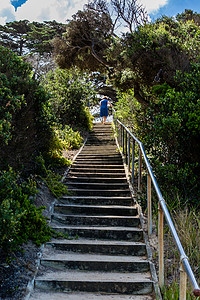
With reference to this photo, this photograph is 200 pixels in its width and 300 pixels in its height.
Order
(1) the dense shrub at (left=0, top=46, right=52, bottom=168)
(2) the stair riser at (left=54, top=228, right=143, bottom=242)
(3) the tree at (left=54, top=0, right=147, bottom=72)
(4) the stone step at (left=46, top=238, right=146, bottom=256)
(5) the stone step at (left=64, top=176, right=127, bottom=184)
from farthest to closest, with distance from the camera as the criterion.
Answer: (3) the tree at (left=54, top=0, right=147, bottom=72), (5) the stone step at (left=64, top=176, right=127, bottom=184), (2) the stair riser at (left=54, top=228, right=143, bottom=242), (4) the stone step at (left=46, top=238, right=146, bottom=256), (1) the dense shrub at (left=0, top=46, right=52, bottom=168)

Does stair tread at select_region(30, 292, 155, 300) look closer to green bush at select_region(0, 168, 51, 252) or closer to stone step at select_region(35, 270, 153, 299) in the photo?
stone step at select_region(35, 270, 153, 299)

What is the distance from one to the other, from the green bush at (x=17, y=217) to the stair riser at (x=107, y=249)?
0.30m

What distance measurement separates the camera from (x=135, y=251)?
4699mm

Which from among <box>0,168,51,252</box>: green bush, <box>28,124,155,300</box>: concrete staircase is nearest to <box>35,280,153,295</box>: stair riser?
<box>28,124,155,300</box>: concrete staircase

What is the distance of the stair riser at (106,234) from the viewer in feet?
16.7

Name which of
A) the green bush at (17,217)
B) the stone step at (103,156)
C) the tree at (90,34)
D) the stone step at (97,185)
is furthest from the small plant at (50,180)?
the tree at (90,34)

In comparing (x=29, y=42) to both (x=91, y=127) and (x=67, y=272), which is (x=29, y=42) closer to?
(x=91, y=127)

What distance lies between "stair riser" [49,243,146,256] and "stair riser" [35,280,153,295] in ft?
2.79

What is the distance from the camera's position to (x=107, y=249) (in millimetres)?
4711

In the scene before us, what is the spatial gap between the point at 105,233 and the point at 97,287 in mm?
1346

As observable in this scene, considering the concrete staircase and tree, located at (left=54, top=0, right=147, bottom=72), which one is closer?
the concrete staircase

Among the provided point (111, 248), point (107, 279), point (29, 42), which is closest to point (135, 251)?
point (111, 248)

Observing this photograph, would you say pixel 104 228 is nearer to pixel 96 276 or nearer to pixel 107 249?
pixel 107 249

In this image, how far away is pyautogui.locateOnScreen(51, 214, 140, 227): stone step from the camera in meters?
5.50
